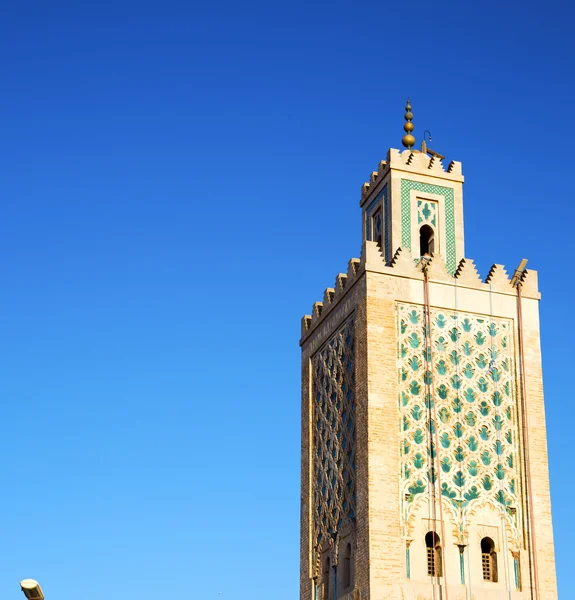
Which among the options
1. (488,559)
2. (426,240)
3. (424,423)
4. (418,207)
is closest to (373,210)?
(418,207)

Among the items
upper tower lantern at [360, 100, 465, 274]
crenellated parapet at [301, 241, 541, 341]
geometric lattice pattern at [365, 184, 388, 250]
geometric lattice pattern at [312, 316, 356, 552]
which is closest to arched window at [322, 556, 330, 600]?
geometric lattice pattern at [312, 316, 356, 552]

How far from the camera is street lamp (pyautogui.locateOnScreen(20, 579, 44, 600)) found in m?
8.84

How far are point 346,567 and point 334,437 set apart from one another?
2.75 metres

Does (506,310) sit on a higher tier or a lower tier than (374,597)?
higher

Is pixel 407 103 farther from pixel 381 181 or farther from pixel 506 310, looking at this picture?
pixel 506 310

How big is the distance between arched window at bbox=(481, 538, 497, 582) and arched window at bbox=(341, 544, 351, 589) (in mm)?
2495

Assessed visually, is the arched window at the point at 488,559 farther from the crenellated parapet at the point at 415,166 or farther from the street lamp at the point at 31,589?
the street lamp at the point at 31,589

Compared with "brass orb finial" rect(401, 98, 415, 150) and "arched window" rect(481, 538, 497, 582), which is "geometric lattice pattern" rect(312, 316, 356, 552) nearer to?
"arched window" rect(481, 538, 497, 582)

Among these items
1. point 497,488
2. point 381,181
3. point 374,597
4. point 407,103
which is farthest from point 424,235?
point 374,597

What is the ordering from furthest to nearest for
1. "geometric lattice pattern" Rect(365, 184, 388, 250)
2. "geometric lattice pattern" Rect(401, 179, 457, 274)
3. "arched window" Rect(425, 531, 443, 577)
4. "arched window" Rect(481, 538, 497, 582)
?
"geometric lattice pattern" Rect(365, 184, 388, 250), "geometric lattice pattern" Rect(401, 179, 457, 274), "arched window" Rect(481, 538, 497, 582), "arched window" Rect(425, 531, 443, 577)

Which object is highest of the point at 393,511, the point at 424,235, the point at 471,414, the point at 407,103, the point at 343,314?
the point at 407,103

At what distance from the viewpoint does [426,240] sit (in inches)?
902

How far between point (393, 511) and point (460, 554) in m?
1.56

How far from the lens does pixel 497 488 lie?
65.7 feet
